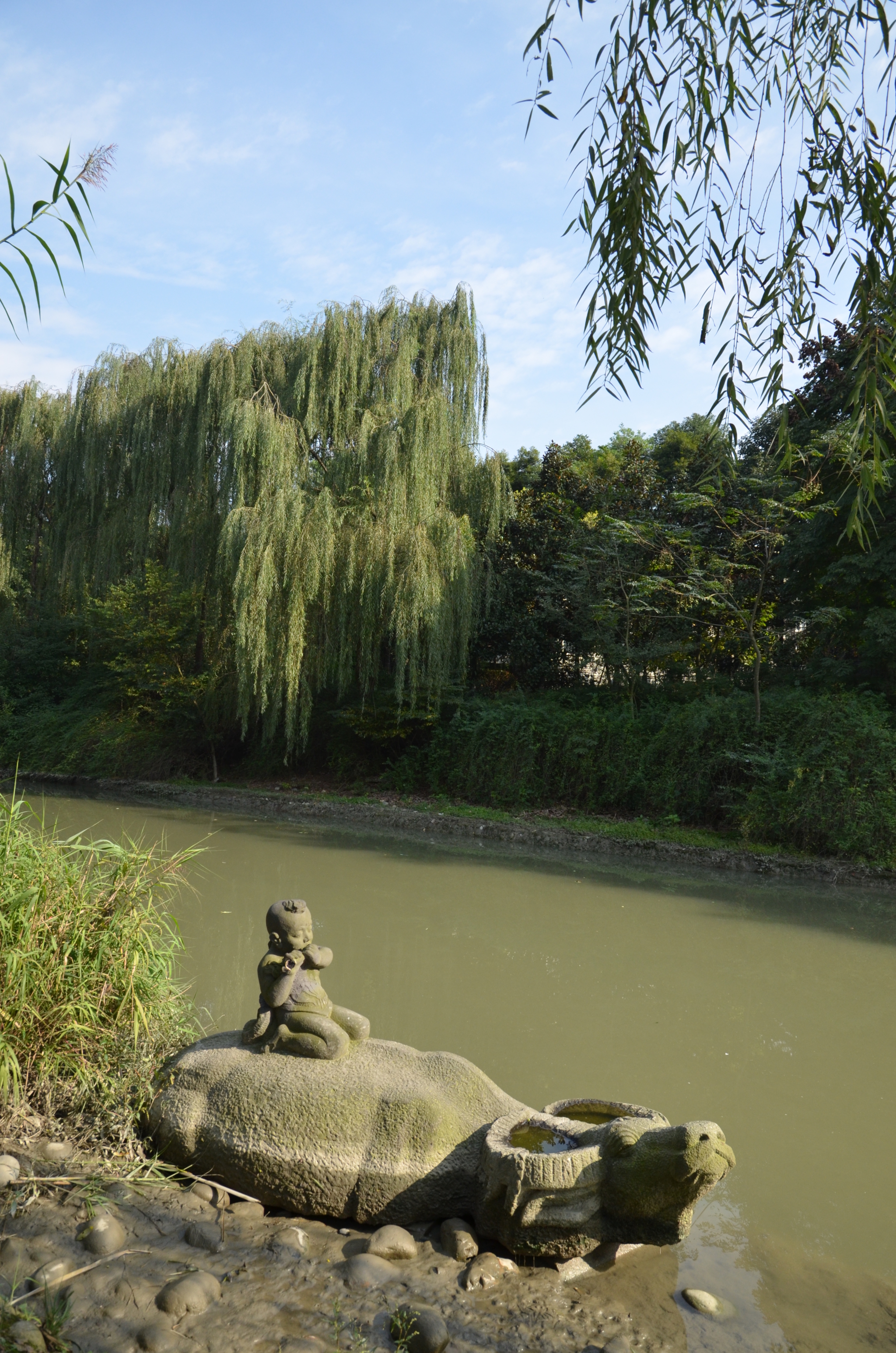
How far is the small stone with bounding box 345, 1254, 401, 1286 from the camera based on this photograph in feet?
Result: 7.66

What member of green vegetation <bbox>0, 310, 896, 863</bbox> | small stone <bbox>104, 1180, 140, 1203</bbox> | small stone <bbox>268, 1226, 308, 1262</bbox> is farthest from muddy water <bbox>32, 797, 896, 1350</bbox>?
green vegetation <bbox>0, 310, 896, 863</bbox>

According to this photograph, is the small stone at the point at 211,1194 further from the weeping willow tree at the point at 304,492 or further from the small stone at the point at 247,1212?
the weeping willow tree at the point at 304,492

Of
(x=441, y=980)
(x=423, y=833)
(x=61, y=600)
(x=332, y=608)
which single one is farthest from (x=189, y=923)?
(x=61, y=600)

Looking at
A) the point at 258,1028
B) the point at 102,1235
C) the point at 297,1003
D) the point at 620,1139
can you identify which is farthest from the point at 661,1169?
the point at 102,1235

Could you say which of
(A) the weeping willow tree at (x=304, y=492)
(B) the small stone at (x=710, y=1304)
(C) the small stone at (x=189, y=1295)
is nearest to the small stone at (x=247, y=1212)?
(C) the small stone at (x=189, y=1295)

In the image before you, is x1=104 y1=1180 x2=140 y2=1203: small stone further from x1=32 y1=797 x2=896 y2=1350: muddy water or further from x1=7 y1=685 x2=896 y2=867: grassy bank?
x1=7 y1=685 x2=896 y2=867: grassy bank

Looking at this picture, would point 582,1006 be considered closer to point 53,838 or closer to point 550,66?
point 53,838

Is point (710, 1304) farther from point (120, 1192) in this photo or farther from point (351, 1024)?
point (120, 1192)

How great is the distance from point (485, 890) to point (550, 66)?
23.3ft

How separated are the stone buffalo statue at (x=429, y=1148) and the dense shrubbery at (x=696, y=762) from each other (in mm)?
8363

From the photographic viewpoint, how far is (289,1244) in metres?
2.48

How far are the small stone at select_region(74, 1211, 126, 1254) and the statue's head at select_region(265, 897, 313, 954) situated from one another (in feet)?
2.98

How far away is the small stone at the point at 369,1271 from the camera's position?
2.34 m

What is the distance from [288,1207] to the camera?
2.68 metres
